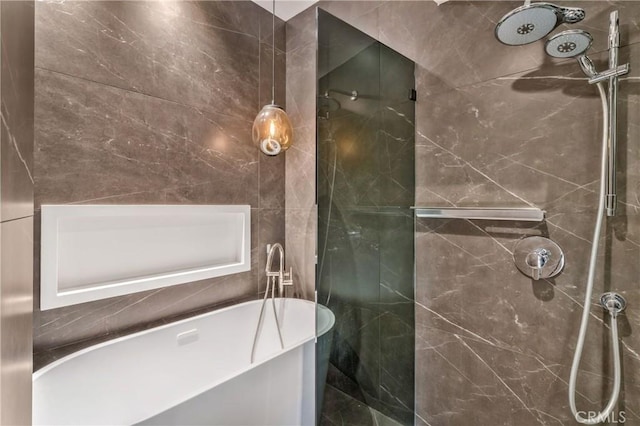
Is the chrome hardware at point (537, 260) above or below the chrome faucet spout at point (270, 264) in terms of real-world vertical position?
above

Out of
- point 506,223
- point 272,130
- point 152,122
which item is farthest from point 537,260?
point 152,122

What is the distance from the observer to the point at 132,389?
5.04 feet

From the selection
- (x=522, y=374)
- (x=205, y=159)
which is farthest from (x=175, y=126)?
(x=522, y=374)

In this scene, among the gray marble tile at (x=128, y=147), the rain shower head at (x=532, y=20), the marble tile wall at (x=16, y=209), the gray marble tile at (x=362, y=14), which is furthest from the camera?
the gray marble tile at (x=362, y=14)

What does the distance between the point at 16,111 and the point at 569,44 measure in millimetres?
1456

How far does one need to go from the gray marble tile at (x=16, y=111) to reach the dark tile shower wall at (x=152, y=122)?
4.19ft

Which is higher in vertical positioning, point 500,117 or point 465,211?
point 500,117

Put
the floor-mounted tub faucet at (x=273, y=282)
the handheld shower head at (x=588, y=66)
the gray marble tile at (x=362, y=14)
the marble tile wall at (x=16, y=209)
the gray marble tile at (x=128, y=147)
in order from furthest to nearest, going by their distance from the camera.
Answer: the floor-mounted tub faucet at (x=273, y=282) → the gray marble tile at (x=362, y=14) → the gray marble tile at (x=128, y=147) → the handheld shower head at (x=588, y=66) → the marble tile wall at (x=16, y=209)

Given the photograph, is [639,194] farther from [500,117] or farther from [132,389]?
[132,389]

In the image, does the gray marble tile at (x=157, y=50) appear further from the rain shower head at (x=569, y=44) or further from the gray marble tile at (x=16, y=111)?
the rain shower head at (x=569, y=44)

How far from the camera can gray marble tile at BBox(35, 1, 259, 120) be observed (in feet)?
4.63

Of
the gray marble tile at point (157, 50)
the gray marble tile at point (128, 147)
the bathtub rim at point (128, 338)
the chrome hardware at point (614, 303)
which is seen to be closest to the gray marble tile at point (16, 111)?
the bathtub rim at point (128, 338)

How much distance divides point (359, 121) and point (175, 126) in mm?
1186

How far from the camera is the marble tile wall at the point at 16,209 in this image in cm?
31
